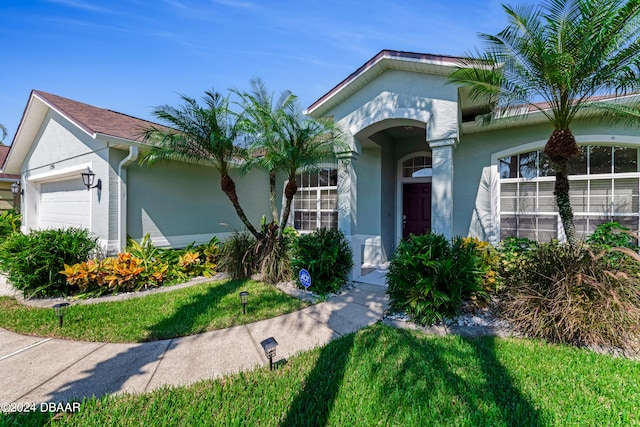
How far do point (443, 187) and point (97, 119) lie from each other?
10.2 metres

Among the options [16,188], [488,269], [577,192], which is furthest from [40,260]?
[577,192]

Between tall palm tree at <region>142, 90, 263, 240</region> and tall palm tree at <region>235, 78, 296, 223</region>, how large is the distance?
40 centimetres

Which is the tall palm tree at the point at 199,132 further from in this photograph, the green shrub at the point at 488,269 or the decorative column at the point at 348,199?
the green shrub at the point at 488,269

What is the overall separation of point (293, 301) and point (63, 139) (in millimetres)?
10162

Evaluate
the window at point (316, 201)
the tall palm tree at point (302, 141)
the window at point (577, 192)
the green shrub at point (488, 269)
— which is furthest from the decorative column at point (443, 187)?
the window at point (316, 201)

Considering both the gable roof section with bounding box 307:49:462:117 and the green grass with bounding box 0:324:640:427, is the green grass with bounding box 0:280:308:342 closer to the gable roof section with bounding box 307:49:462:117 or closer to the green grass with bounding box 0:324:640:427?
the green grass with bounding box 0:324:640:427

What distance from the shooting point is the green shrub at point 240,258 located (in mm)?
7062

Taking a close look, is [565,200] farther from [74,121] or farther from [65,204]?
[65,204]

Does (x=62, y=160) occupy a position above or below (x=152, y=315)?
above

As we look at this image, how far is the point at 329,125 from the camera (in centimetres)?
636

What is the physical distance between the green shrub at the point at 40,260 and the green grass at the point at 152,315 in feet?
1.51

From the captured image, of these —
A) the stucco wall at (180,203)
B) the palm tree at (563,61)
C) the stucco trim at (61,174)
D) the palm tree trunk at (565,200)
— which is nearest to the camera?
the palm tree at (563,61)

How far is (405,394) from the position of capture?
2742 mm

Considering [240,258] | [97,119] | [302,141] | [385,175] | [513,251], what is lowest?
[240,258]
